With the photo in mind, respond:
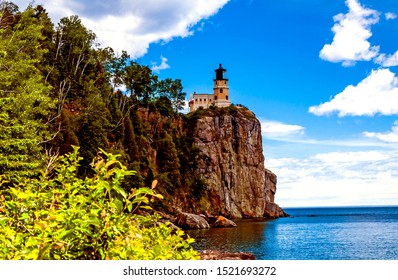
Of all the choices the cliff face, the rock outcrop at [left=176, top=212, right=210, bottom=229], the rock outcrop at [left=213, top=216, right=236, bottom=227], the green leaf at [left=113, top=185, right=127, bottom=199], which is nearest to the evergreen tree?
the green leaf at [left=113, top=185, right=127, bottom=199]

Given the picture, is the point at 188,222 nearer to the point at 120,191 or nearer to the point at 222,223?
the point at 222,223

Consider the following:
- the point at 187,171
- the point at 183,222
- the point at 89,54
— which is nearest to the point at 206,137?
the point at 187,171

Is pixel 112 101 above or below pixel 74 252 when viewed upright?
above

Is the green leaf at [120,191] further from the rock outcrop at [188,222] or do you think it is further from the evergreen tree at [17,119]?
the rock outcrop at [188,222]

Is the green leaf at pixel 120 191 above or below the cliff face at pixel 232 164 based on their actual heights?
below

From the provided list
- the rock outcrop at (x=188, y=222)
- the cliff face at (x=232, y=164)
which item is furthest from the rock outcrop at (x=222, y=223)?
the cliff face at (x=232, y=164)

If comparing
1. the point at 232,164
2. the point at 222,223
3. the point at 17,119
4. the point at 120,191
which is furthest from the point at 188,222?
the point at 120,191

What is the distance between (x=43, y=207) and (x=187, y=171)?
239 feet

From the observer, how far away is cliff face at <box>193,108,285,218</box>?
80938mm

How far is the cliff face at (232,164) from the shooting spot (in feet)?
266

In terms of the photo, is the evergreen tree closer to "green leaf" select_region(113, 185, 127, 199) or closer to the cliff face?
"green leaf" select_region(113, 185, 127, 199)

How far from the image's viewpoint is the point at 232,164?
86625 mm
